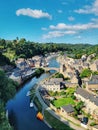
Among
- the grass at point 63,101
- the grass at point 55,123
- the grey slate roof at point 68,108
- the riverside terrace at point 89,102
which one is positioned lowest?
the grass at point 55,123

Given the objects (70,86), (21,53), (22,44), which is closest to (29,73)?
(70,86)

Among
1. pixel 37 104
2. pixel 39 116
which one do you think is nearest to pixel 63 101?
pixel 37 104

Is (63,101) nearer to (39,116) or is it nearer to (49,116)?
(49,116)

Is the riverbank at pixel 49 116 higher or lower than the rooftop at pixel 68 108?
lower

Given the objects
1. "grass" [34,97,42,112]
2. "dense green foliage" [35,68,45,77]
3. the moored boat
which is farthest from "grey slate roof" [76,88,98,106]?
"dense green foliage" [35,68,45,77]

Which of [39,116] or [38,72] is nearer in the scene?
[39,116]

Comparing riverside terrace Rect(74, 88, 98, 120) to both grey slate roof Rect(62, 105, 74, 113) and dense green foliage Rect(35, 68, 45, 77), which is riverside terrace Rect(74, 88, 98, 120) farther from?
dense green foliage Rect(35, 68, 45, 77)

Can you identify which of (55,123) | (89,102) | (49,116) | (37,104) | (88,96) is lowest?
(55,123)

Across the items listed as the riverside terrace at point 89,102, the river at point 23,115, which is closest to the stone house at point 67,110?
the riverside terrace at point 89,102

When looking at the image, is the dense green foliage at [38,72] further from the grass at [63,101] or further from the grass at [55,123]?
the grass at [55,123]

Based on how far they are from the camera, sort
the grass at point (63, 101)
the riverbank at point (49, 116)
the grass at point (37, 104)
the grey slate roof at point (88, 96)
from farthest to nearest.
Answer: the grass at point (63, 101)
the grass at point (37, 104)
the grey slate roof at point (88, 96)
the riverbank at point (49, 116)

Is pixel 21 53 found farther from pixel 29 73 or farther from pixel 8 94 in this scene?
pixel 8 94

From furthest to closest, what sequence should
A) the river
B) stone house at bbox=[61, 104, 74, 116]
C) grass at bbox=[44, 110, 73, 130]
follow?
stone house at bbox=[61, 104, 74, 116] → the river → grass at bbox=[44, 110, 73, 130]
